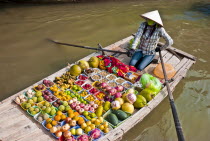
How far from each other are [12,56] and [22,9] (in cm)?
398

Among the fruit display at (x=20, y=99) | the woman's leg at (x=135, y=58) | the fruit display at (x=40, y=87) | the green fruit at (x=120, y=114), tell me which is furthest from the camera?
the woman's leg at (x=135, y=58)

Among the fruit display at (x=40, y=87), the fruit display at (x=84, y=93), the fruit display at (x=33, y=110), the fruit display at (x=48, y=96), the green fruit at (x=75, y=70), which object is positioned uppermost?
the green fruit at (x=75, y=70)

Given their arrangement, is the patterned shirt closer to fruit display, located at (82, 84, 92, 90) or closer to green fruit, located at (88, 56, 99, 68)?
green fruit, located at (88, 56, 99, 68)

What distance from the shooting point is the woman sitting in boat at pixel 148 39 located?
4.68 m

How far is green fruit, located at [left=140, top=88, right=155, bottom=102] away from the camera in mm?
4011

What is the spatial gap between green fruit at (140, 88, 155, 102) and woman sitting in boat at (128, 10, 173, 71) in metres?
1.04

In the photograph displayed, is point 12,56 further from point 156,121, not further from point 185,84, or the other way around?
point 185,84

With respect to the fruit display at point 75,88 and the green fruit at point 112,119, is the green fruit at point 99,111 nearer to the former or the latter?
the green fruit at point 112,119

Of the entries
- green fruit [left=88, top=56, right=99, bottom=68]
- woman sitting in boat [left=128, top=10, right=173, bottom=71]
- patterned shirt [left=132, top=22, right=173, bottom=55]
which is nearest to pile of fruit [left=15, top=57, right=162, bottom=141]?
green fruit [left=88, top=56, right=99, bottom=68]

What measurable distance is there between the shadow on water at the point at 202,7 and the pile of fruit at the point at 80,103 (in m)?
8.08

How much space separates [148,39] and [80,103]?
234 cm

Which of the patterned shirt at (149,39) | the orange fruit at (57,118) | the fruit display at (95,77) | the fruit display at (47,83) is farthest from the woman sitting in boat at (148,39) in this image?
the orange fruit at (57,118)

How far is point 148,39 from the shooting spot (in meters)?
4.95

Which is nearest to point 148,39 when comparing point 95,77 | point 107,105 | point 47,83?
point 95,77
